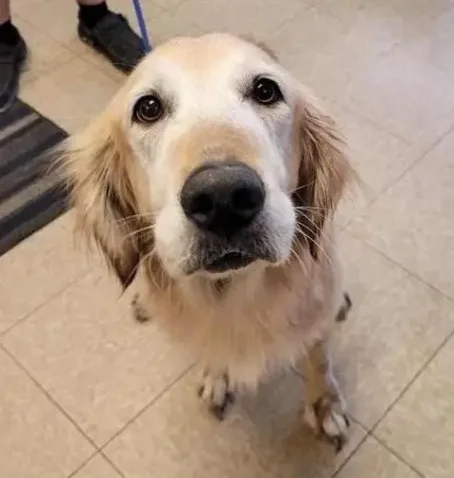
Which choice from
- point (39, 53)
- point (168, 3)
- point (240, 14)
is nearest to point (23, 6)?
point (39, 53)

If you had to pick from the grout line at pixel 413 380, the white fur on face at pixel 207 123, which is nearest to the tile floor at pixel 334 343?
the grout line at pixel 413 380

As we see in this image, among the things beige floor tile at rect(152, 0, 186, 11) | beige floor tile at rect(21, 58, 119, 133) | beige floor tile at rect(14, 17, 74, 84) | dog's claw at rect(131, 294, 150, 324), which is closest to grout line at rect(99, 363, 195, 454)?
dog's claw at rect(131, 294, 150, 324)

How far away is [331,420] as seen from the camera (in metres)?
1.58

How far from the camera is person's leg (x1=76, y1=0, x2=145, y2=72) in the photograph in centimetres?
243

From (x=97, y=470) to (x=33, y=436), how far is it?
0.19 metres

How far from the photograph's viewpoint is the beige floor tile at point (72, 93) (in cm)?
233

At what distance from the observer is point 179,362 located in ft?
5.80

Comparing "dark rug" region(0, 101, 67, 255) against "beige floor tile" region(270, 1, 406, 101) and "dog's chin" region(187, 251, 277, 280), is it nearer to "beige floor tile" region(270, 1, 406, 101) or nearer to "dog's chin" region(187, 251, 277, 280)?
"beige floor tile" region(270, 1, 406, 101)

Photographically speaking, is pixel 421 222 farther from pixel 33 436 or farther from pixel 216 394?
pixel 33 436

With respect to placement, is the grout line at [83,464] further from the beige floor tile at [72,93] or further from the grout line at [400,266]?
the beige floor tile at [72,93]

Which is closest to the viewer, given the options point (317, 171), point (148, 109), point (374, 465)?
point (148, 109)

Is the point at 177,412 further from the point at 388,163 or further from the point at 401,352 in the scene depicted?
the point at 388,163

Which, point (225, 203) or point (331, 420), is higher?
point (225, 203)

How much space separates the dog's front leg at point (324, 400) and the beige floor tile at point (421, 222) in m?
0.45
